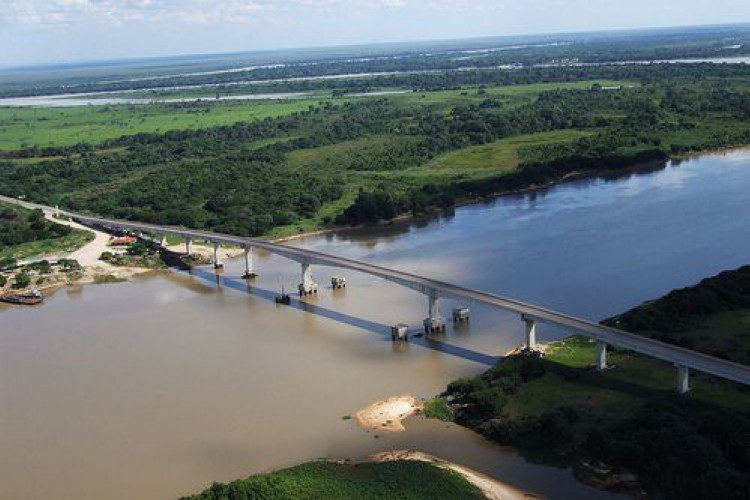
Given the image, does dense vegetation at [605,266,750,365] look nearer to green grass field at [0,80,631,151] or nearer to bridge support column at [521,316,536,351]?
bridge support column at [521,316,536,351]

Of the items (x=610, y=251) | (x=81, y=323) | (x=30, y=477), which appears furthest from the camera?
(x=610, y=251)

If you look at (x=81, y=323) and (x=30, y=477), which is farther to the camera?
(x=81, y=323)

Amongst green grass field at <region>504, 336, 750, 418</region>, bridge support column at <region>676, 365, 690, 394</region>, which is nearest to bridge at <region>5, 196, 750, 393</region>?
bridge support column at <region>676, 365, 690, 394</region>

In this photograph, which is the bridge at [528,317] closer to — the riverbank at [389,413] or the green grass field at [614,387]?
the green grass field at [614,387]

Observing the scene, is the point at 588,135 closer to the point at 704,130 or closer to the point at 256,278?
the point at 704,130

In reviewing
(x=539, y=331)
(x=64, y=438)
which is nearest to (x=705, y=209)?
(x=539, y=331)

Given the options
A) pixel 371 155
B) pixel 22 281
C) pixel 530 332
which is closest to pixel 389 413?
pixel 530 332
